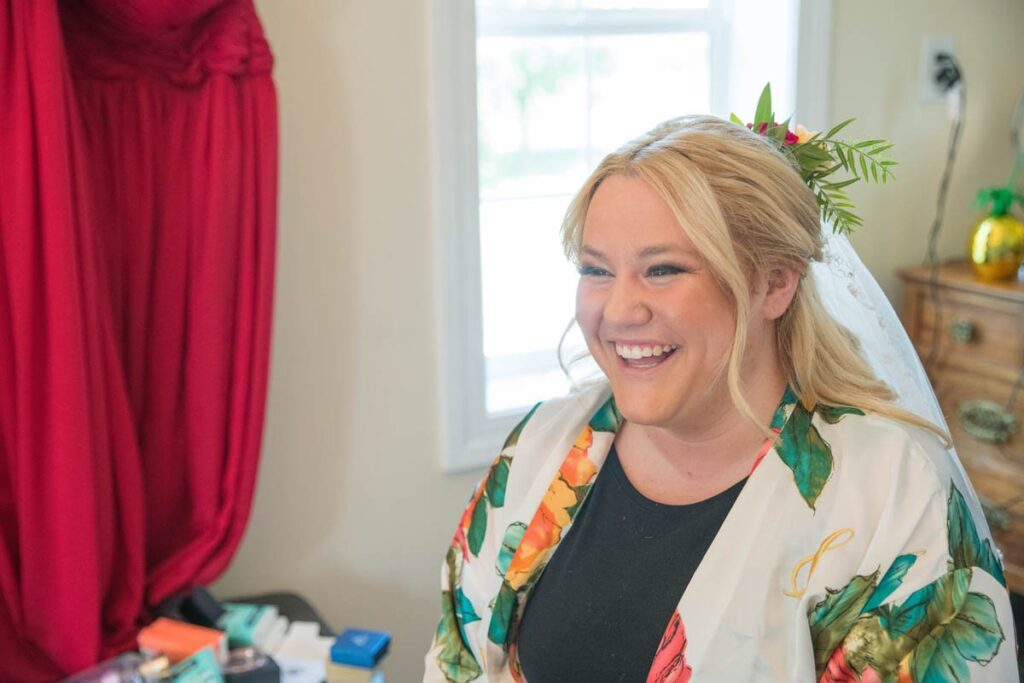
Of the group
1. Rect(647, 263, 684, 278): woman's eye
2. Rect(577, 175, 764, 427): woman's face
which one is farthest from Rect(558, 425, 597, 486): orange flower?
Rect(647, 263, 684, 278): woman's eye

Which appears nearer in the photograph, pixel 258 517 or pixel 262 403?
pixel 262 403

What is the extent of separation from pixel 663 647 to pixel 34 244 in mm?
1012

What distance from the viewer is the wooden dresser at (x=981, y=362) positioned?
89.7 inches

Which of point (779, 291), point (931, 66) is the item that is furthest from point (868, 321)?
point (931, 66)

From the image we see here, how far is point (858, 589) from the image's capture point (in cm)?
123

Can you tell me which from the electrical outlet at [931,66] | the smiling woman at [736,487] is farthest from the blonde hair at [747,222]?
the electrical outlet at [931,66]

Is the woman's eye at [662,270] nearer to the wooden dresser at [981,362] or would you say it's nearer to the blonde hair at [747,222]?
the blonde hair at [747,222]

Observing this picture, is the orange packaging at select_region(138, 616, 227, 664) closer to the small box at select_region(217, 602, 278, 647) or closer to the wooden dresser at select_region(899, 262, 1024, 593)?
the small box at select_region(217, 602, 278, 647)

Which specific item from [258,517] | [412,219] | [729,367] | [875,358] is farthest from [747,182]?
[258,517]

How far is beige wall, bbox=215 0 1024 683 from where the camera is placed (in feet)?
6.23

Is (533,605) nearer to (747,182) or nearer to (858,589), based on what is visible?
(858,589)

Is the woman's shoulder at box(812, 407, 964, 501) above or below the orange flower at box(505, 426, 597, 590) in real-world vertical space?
above

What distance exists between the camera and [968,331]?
2352 millimetres

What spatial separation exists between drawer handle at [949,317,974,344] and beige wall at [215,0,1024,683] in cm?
111
